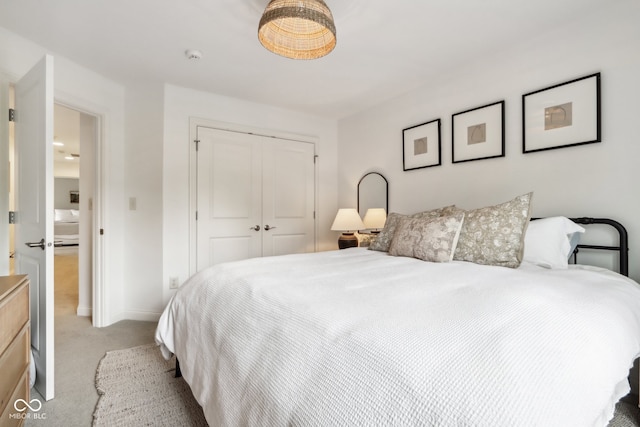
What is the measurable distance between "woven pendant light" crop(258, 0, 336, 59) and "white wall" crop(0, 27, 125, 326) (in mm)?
1960

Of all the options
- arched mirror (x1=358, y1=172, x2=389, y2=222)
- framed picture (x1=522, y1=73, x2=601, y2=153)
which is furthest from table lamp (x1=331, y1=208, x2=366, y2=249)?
framed picture (x1=522, y1=73, x2=601, y2=153)

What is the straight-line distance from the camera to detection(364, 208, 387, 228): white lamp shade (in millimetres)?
→ 3283

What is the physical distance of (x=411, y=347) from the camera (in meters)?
0.79

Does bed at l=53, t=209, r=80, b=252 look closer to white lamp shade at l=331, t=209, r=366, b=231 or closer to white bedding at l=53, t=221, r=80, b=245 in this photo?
white bedding at l=53, t=221, r=80, b=245

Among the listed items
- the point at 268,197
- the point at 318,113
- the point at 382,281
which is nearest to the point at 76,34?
the point at 268,197

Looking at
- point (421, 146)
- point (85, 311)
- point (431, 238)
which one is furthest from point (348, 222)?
point (85, 311)

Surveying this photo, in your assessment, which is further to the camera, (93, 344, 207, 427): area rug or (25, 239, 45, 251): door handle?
(25, 239, 45, 251): door handle

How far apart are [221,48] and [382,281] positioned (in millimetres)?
2143

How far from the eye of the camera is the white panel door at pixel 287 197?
3.68 meters

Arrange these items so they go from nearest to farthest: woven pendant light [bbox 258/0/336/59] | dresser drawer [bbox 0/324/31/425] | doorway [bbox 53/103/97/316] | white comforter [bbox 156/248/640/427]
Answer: white comforter [bbox 156/248/640/427] → dresser drawer [bbox 0/324/31/425] → woven pendant light [bbox 258/0/336/59] → doorway [bbox 53/103/97/316]

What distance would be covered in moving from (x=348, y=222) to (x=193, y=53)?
2105 mm

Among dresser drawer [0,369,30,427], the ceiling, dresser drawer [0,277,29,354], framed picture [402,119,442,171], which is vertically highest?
the ceiling

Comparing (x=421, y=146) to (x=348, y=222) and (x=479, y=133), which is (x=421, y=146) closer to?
(x=479, y=133)

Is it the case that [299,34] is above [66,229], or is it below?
above
